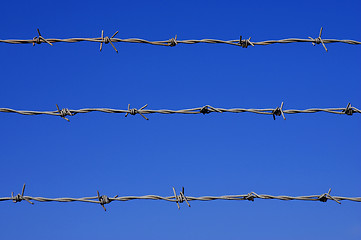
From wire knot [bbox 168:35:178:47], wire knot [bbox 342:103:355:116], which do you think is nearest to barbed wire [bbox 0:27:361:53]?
wire knot [bbox 168:35:178:47]

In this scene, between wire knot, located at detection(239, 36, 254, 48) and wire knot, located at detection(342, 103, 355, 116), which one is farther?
wire knot, located at detection(239, 36, 254, 48)

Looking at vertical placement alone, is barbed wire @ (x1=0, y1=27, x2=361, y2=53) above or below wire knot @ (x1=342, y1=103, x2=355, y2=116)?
above

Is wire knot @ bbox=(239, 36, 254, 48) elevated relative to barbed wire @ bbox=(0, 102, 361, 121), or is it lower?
elevated

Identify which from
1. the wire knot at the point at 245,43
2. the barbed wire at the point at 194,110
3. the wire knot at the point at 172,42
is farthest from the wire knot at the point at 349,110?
the wire knot at the point at 172,42

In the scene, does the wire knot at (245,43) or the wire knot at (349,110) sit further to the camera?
the wire knot at (245,43)

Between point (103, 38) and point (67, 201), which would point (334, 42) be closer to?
point (103, 38)

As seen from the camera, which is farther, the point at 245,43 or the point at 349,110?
the point at 245,43

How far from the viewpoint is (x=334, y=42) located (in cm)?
305

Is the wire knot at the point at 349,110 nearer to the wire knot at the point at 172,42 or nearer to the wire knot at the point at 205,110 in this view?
the wire knot at the point at 205,110

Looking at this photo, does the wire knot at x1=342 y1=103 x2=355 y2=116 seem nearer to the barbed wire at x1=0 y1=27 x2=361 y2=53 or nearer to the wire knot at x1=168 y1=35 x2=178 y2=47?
the barbed wire at x1=0 y1=27 x2=361 y2=53

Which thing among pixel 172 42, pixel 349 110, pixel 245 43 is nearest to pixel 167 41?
pixel 172 42

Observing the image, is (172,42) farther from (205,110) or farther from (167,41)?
(205,110)

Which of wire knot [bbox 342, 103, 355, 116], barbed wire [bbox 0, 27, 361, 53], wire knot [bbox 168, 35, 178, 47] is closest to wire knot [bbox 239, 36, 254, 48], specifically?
barbed wire [bbox 0, 27, 361, 53]

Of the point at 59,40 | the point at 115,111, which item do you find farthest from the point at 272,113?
the point at 59,40
